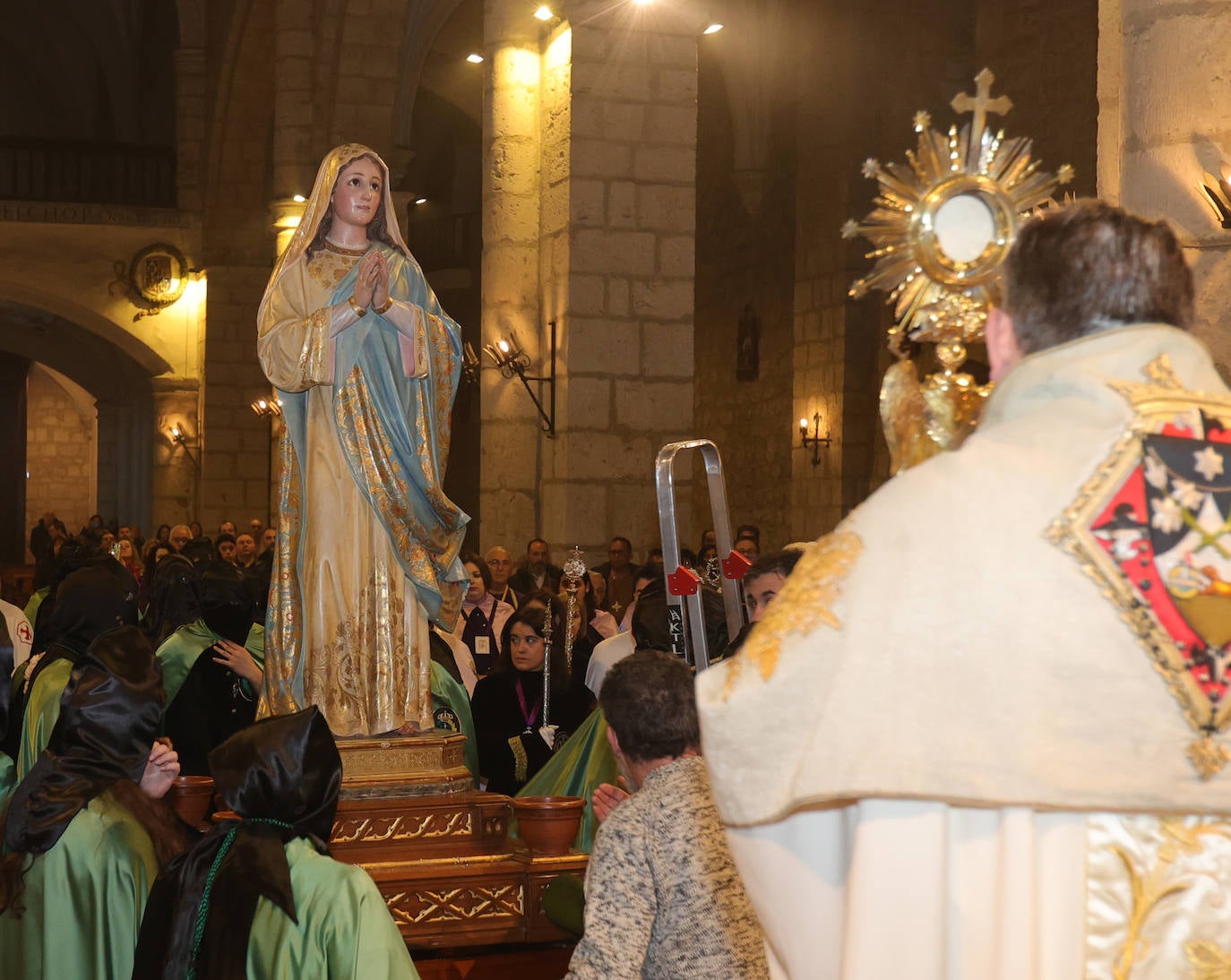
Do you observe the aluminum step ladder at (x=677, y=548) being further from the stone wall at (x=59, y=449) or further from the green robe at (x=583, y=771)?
the stone wall at (x=59, y=449)

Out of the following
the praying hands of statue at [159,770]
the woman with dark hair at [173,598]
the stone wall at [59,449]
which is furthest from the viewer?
the stone wall at [59,449]

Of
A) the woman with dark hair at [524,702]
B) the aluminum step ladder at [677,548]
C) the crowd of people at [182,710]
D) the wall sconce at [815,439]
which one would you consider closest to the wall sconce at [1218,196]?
the aluminum step ladder at [677,548]

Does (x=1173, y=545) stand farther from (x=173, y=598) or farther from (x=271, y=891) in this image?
(x=173, y=598)

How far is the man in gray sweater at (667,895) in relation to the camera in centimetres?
257

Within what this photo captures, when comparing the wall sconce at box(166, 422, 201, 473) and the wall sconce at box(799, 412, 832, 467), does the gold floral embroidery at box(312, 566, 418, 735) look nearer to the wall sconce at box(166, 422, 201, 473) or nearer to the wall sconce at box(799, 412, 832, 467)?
the wall sconce at box(799, 412, 832, 467)

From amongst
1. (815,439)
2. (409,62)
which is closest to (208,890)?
(815,439)

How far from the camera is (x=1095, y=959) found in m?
1.94

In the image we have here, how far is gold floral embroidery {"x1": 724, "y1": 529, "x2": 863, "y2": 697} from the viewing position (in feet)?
6.11

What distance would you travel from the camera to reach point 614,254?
1055cm

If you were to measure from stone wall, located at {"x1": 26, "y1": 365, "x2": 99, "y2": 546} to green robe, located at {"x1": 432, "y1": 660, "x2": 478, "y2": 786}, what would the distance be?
3328 cm

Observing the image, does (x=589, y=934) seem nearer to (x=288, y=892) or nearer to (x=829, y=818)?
(x=288, y=892)

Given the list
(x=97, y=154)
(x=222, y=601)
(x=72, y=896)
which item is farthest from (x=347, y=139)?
(x=72, y=896)

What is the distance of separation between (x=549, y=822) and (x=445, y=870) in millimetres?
311

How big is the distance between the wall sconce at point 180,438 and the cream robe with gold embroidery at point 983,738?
22.5 metres
